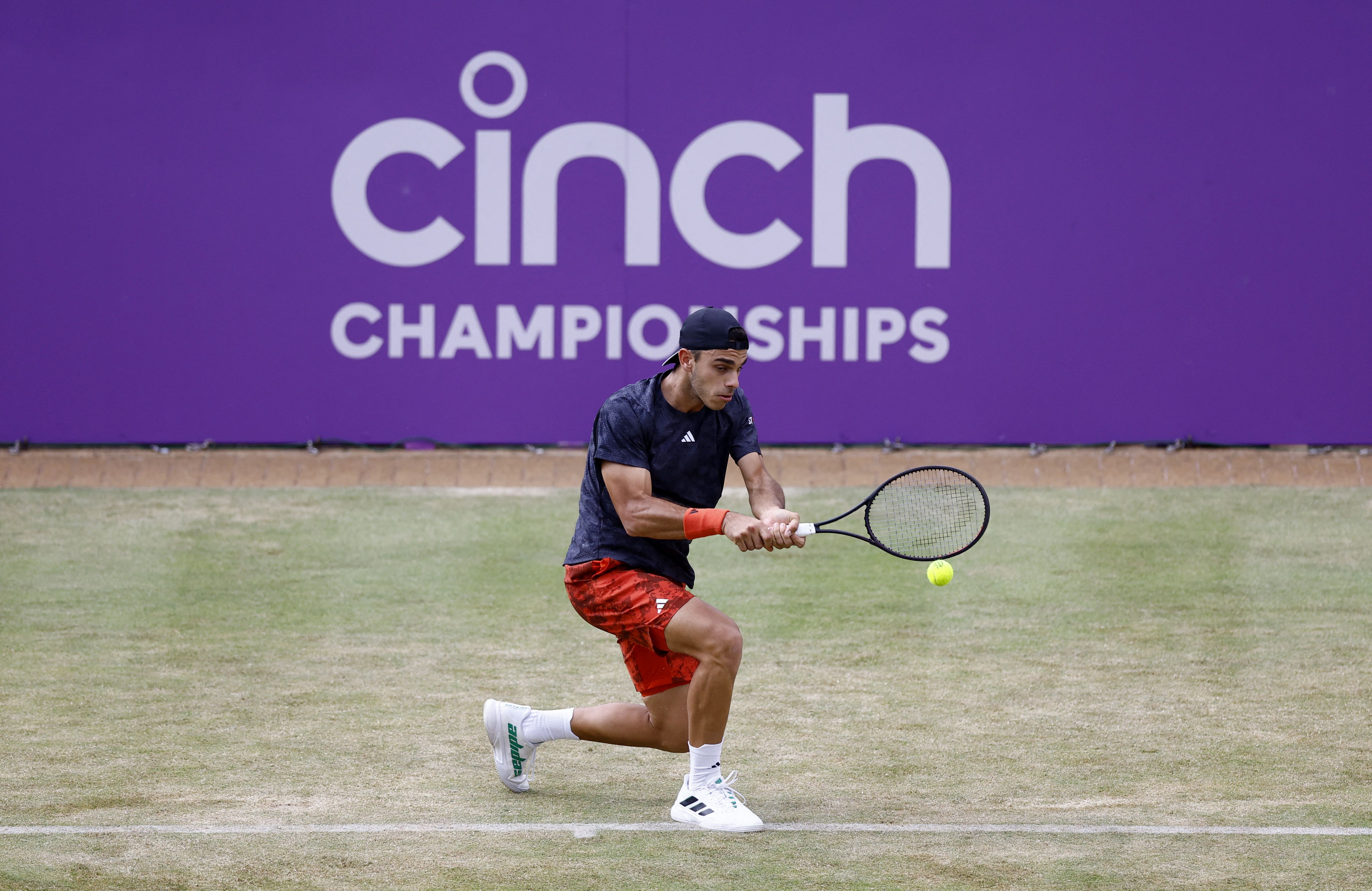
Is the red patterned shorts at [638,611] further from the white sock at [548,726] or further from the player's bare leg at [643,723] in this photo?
the white sock at [548,726]

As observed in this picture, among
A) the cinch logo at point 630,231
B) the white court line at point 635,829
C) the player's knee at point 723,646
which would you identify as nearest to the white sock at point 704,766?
the white court line at point 635,829

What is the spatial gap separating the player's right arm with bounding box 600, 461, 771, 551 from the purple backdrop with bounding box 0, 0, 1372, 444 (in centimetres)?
639

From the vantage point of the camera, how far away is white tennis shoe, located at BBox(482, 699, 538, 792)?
207 inches

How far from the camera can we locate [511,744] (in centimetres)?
525

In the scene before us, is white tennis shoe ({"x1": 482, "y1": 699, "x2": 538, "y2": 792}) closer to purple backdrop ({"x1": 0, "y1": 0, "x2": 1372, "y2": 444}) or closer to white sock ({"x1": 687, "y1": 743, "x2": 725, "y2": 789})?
white sock ({"x1": 687, "y1": 743, "x2": 725, "y2": 789})

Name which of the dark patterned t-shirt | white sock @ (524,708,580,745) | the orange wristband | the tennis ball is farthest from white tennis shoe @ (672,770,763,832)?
the tennis ball

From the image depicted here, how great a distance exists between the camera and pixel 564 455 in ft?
38.0

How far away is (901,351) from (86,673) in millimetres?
6435

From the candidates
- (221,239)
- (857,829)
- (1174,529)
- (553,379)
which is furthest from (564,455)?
(857,829)

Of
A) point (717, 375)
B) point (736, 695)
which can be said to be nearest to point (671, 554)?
point (717, 375)

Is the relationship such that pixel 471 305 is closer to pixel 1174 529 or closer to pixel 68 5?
pixel 68 5

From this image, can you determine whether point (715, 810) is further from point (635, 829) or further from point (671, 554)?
point (671, 554)

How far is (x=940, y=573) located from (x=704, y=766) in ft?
3.17

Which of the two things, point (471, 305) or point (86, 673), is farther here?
point (471, 305)
